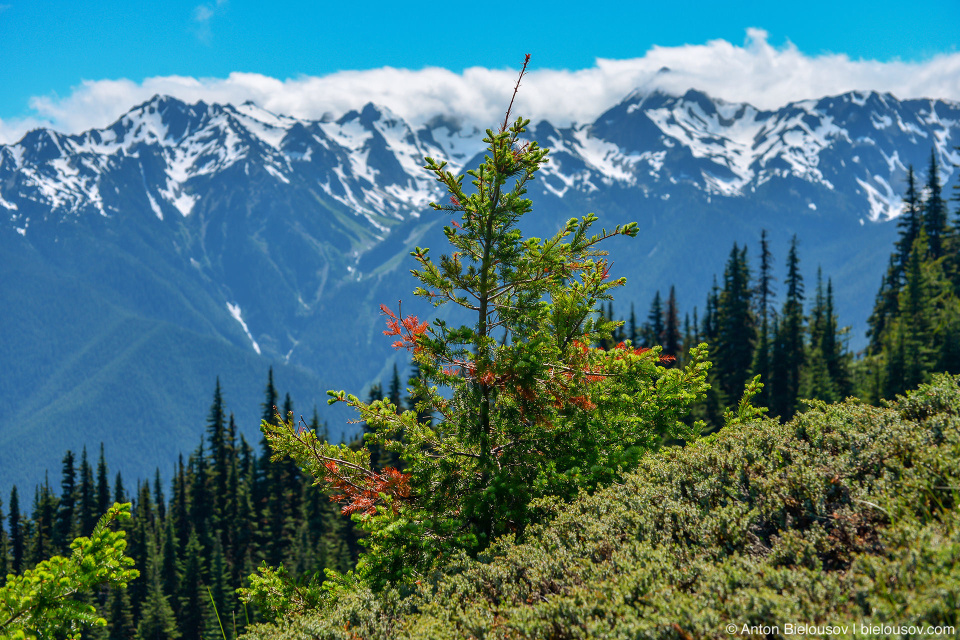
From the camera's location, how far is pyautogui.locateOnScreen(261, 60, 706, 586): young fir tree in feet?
32.9

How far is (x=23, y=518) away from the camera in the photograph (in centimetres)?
9494

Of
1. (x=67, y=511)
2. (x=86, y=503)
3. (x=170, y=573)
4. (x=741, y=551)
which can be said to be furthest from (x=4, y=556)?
(x=741, y=551)

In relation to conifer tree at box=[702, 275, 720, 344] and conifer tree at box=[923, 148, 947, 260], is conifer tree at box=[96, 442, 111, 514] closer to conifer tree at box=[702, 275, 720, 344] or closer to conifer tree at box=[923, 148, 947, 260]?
conifer tree at box=[702, 275, 720, 344]

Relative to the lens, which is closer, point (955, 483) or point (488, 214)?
point (955, 483)

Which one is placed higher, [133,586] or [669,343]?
[669,343]

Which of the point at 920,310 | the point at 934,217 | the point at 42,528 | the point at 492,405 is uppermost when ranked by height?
the point at 934,217

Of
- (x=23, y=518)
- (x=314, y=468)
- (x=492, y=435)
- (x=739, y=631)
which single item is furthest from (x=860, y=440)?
(x=23, y=518)

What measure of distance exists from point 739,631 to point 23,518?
11701 centimetres

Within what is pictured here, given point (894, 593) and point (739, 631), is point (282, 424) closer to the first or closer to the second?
point (739, 631)

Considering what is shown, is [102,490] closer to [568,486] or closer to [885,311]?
[568,486]

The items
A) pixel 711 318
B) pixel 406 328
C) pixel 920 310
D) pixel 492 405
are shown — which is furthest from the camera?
pixel 711 318

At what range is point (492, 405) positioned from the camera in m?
11.2

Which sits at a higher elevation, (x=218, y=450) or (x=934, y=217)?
(x=934, y=217)

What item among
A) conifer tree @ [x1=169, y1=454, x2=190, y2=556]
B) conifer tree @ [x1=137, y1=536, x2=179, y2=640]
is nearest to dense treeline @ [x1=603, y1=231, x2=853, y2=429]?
conifer tree @ [x1=137, y1=536, x2=179, y2=640]
